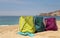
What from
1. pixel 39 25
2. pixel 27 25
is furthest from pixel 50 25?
pixel 27 25

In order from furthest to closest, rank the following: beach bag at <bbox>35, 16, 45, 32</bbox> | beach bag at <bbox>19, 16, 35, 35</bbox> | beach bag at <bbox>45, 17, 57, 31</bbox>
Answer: beach bag at <bbox>45, 17, 57, 31</bbox> < beach bag at <bbox>35, 16, 45, 32</bbox> < beach bag at <bbox>19, 16, 35, 35</bbox>

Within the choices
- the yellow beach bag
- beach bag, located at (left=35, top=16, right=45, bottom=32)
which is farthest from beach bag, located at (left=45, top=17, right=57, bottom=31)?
the yellow beach bag

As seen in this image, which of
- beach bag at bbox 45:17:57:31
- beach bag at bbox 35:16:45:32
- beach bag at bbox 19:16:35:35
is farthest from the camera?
beach bag at bbox 45:17:57:31

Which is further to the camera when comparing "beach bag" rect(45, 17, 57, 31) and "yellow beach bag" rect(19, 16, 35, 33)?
"beach bag" rect(45, 17, 57, 31)

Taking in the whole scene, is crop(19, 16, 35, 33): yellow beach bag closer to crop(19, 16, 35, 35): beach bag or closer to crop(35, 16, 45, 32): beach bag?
crop(19, 16, 35, 35): beach bag

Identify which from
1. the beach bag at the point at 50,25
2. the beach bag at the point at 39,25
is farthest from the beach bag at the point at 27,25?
the beach bag at the point at 50,25

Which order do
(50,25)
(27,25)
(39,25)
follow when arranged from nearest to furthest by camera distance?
1. (27,25)
2. (39,25)
3. (50,25)

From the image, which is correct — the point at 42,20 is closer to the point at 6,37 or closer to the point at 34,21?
the point at 34,21

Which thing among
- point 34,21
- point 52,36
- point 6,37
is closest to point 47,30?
point 34,21

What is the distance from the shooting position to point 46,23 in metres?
8.02

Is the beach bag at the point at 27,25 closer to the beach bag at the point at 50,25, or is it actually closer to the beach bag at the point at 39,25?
the beach bag at the point at 39,25

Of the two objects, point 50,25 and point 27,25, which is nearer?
point 27,25

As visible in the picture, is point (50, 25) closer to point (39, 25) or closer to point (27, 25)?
point (39, 25)

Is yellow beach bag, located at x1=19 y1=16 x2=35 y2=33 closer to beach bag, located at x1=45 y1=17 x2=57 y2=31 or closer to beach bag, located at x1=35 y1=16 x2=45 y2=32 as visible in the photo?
beach bag, located at x1=35 y1=16 x2=45 y2=32
